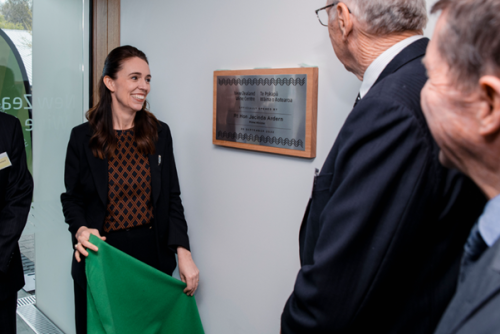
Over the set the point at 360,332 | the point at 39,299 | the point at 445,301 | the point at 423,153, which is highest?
the point at 423,153

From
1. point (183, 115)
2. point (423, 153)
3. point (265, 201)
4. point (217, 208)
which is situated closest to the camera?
point (423, 153)

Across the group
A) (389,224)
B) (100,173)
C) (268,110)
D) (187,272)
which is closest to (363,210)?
(389,224)

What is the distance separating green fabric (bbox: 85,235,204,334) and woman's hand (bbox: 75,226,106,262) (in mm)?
22

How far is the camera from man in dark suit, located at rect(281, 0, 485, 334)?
0.76 m

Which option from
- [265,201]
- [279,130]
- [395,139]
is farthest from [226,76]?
[395,139]

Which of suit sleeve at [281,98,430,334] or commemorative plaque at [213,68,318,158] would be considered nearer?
suit sleeve at [281,98,430,334]

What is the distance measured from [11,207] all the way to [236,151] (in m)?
1.06

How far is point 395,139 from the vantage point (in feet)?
2.48

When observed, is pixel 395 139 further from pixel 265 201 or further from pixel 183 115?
pixel 183 115

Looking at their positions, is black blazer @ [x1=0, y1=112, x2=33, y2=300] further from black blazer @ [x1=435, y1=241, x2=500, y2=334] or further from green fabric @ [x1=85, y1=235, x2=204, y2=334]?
black blazer @ [x1=435, y1=241, x2=500, y2=334]

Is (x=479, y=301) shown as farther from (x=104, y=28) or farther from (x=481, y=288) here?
(x=104, y=28)

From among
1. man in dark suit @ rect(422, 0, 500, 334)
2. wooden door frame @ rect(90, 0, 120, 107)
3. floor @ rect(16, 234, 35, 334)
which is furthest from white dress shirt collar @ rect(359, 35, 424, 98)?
floor @ rect(16, 234, 35, 334)

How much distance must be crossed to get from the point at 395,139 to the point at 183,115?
1559 mm

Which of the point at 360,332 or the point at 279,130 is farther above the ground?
the point at 279,130
